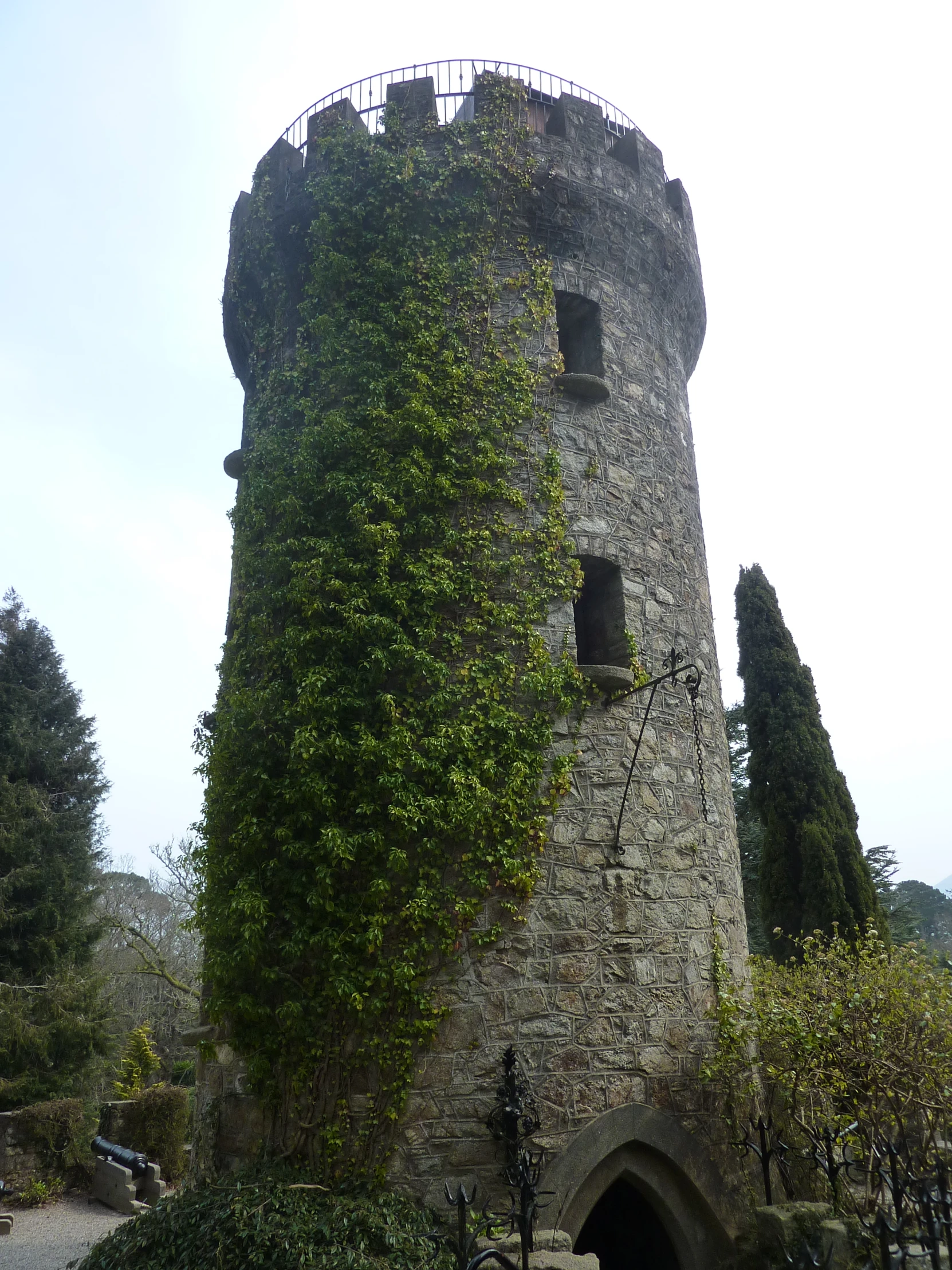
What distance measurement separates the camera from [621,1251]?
21.0ft

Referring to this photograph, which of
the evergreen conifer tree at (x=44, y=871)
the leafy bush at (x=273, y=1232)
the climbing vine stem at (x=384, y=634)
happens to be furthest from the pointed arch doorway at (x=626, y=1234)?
the evergreen conifer tree at (x=44, y=871)

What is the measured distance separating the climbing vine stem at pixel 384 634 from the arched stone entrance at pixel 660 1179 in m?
1.25

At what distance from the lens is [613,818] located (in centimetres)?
614


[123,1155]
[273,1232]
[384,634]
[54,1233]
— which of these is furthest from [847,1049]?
[123,1155]

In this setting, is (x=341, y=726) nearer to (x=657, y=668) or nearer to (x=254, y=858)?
(x=254, y=858)

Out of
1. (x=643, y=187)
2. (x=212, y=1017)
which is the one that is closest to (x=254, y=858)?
(x=212, y=1017)

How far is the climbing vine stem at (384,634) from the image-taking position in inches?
210

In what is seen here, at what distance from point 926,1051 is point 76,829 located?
1564 centimetres

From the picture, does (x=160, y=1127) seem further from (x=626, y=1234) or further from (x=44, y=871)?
(x=626, y=1234)

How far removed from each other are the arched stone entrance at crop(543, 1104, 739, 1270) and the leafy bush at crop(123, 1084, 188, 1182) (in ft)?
33.6

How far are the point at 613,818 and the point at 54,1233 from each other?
985cm

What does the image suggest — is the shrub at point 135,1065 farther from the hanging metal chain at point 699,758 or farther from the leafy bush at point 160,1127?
the hanging metal chain at point 699,758

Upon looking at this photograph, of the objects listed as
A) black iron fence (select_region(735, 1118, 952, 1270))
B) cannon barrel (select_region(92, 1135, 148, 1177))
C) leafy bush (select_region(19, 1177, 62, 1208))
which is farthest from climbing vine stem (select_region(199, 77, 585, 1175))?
leafy bush (select_region(19, 1177, 62, 1208))

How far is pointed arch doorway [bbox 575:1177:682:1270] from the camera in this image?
588 centimetres
